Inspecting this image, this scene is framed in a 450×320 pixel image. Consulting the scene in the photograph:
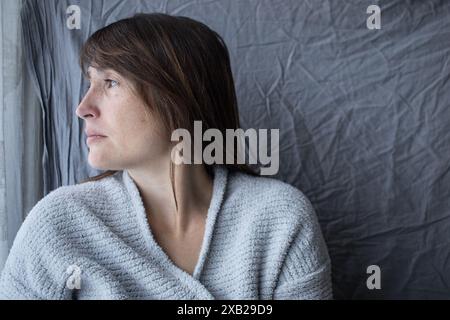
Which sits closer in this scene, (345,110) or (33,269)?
(33,269)

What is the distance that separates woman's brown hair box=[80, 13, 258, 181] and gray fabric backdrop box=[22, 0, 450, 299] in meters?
0.10

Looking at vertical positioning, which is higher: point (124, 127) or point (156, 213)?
point (124, 127)

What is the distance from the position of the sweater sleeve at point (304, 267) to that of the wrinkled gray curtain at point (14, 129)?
38 cm

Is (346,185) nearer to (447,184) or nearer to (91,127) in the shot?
(447,184)

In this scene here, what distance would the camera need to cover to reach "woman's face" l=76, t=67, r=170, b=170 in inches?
23.5

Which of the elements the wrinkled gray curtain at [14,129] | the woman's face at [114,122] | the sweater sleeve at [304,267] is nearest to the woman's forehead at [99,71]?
the woman's face at [114,122]

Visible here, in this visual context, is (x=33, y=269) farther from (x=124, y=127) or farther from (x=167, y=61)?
(x=167, y=61)

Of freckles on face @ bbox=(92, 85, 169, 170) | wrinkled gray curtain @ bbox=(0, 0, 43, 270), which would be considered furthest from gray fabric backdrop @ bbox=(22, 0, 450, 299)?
freckles on face @ bbox=(92, 85, 169, 170)

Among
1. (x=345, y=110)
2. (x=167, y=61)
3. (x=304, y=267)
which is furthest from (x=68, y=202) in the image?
(x=345, y=110)

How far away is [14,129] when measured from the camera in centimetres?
64

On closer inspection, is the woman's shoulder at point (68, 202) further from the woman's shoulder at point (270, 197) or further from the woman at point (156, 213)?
the woman's shoulder at point (270, 197)

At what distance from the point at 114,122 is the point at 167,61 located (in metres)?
0.11

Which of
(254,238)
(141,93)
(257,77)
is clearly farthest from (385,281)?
(141,93)

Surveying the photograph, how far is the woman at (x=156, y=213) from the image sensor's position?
572 mm
